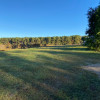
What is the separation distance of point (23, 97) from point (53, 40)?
152ft

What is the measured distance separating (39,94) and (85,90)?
1.24 m

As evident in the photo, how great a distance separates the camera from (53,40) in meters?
48.2

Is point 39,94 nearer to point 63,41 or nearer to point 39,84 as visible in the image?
point 39,84

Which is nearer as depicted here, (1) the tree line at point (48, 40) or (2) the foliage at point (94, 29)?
(2) the foliage at point (94, 29)

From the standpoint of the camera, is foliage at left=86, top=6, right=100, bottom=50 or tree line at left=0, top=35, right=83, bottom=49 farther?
tree line at left=0, top=35, right=83, bottom=49

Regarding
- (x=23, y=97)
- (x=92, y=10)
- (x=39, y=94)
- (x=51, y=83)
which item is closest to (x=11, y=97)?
(x=23, y=97)

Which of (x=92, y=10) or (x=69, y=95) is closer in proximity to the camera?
(x=69, y=95)

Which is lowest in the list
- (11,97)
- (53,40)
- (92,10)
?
(11,97)

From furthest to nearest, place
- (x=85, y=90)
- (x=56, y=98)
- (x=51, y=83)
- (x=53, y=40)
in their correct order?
(x=53, y=40), (x=51, y=83), (x=85, y=90), (x=56, y=98)

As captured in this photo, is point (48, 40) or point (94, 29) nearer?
point (94, 29)

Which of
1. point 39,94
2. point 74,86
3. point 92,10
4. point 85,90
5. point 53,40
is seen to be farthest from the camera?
point 53,40

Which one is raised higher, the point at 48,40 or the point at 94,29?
the point at 94,29

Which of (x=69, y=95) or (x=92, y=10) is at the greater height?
(x=92, y=10)

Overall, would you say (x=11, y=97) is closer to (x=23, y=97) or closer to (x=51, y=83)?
(x=23, y=97)
